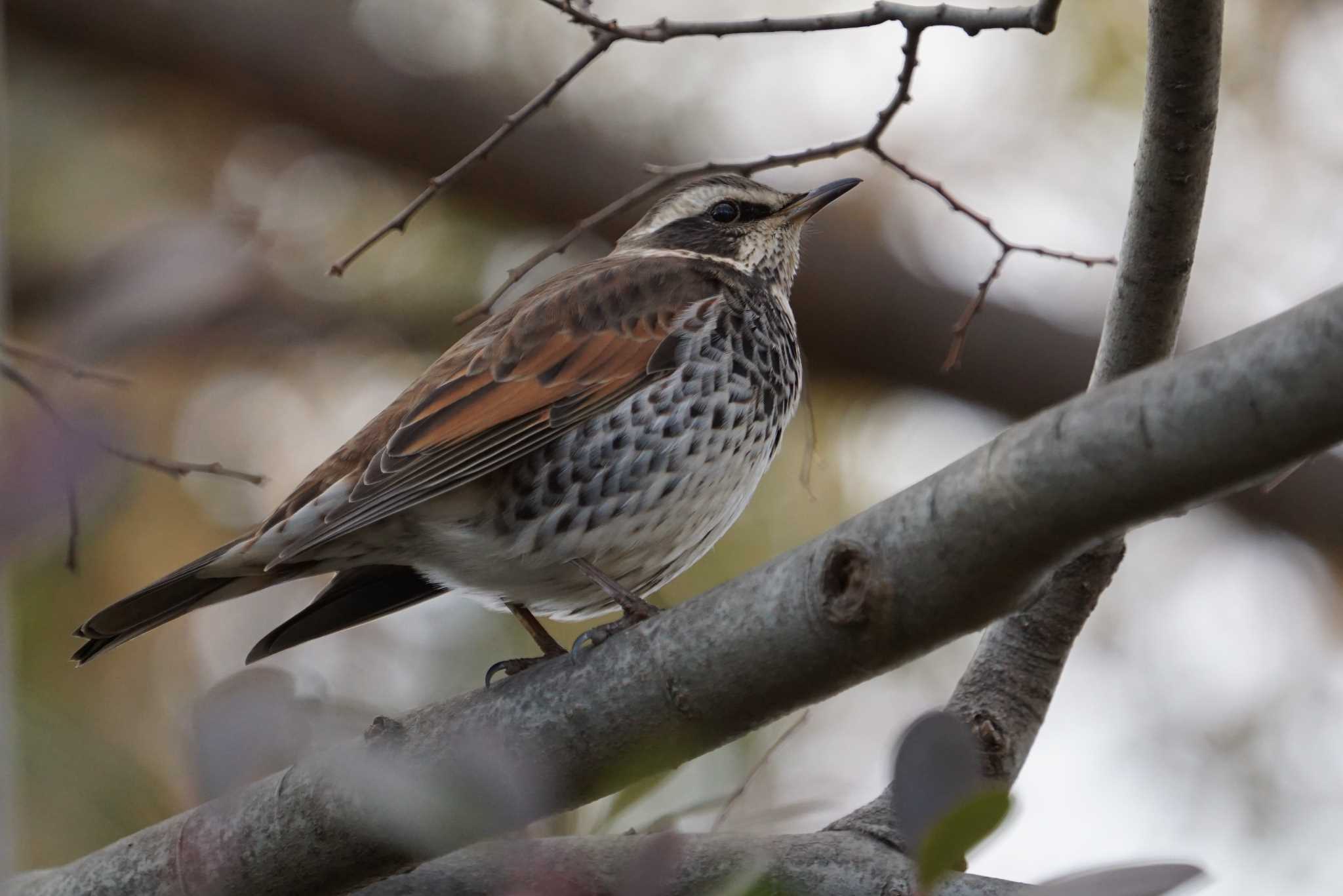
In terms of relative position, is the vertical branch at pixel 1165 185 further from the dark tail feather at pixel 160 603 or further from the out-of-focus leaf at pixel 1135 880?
the dark tail feather at pixel 160 603

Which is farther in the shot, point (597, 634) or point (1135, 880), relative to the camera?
point (597, 634)

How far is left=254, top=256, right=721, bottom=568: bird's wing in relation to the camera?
3889mm

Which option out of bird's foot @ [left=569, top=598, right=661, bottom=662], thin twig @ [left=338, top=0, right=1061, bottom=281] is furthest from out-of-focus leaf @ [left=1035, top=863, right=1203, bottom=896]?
thin twig @ [left=338, top=0, right=1061, bottom=281]

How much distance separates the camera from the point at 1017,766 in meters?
3.60

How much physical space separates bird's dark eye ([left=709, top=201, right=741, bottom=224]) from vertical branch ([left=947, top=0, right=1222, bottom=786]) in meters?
2.06

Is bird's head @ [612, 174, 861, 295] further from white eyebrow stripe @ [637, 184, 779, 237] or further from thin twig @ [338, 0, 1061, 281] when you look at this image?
thin twig @ [338, 0, 1061, 281]

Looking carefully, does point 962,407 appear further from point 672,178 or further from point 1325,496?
point 672,178

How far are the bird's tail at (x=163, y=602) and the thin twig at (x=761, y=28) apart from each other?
92 centimetres

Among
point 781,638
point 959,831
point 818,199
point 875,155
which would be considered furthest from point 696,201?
point 959,831

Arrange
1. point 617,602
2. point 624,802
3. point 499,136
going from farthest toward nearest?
point 617,602 → point 499,136 → point 624,802

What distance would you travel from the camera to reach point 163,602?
12.6 ft

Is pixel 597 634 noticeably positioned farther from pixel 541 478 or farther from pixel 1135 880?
pixel 1135 880

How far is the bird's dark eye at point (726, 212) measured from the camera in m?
5.30

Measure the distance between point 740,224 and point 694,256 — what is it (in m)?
0.29
